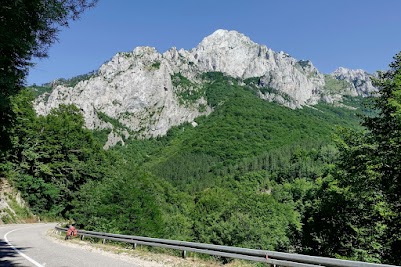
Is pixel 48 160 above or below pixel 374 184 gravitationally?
above

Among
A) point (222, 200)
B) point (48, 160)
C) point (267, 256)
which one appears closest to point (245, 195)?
point (222, 200)

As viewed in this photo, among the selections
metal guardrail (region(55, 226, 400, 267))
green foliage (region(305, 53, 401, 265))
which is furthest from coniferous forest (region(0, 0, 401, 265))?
metal guardrail (region(55, 226, 400, 267))

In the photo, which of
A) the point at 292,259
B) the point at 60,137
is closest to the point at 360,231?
the point at 292,259

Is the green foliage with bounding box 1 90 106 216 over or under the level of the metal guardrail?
over

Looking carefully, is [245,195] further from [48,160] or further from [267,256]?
[267,256]

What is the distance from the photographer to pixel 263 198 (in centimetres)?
8138

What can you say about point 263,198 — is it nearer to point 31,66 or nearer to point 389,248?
point 389,248

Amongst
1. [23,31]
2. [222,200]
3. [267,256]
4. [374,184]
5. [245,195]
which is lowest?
[267,256]

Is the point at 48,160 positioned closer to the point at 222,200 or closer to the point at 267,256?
the point at 267,256

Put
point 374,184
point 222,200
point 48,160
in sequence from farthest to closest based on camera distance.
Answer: point 222,200
point 48,160
point 374,184

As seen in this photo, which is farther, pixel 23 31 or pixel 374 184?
pixel 374 184

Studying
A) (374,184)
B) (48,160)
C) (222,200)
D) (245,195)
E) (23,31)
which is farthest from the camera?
(222,200)

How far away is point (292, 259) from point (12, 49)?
28.0 ft

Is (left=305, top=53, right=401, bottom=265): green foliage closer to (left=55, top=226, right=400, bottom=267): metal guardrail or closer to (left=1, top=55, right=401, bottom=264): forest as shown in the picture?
(left=1, top=55, right=401, bottom=264): forest
